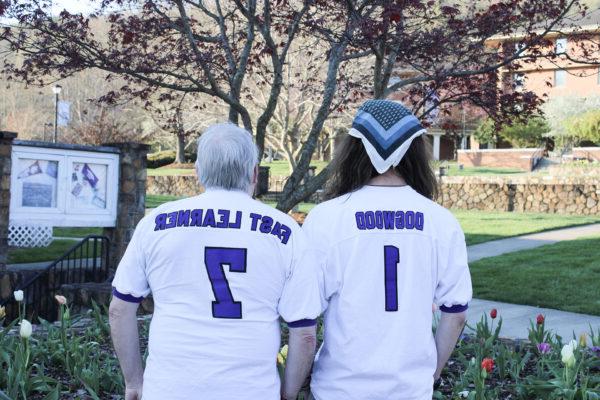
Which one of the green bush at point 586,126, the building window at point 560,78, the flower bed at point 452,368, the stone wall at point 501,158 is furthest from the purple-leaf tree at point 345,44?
the building window at point 560,78

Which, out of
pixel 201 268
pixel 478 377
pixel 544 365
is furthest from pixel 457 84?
pixel 201 268

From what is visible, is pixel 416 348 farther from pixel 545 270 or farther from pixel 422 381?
pixel 545 270

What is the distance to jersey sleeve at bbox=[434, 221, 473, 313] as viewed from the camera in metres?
2.62

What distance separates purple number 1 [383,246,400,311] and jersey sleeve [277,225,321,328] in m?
0.23

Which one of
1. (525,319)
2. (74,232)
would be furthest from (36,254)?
(525,319)

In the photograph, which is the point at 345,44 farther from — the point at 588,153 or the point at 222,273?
the point at 588,153

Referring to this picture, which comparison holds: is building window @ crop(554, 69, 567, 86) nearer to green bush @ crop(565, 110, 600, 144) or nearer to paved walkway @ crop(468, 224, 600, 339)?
green bush @ crop(565, 110, 600, 144)

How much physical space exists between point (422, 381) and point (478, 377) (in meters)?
1.85

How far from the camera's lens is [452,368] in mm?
5336

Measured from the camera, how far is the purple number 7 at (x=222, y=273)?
7.99 ft

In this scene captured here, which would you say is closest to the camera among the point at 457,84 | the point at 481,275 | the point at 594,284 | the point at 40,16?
the point at 40,16

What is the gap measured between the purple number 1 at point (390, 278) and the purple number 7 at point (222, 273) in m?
0.47

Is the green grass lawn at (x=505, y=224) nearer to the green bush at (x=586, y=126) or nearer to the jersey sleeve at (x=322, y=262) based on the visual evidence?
the jersey sleeve at (x=322, y=262)

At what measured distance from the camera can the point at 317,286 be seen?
2.52 metres
